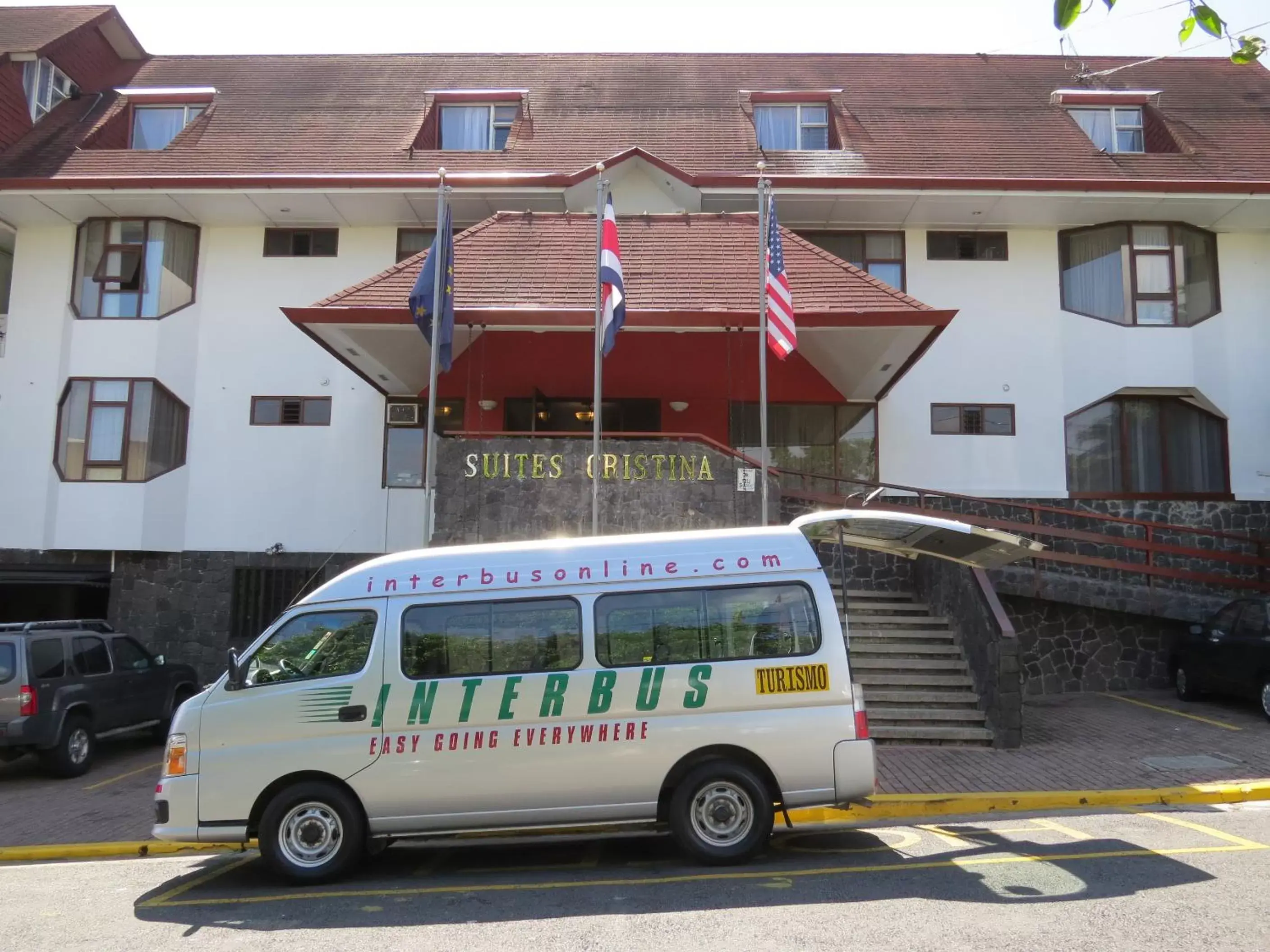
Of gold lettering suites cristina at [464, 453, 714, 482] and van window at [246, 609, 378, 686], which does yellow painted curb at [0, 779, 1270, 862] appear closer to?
van window at [246, 609, 378, 686]

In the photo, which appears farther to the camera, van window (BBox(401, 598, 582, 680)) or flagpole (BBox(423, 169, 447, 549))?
flagpole (BBox(423, 169, 447, 549))

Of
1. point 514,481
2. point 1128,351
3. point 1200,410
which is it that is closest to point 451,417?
point 514,481

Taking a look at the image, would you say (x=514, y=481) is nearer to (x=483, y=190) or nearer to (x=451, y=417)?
(x=451, y=417)

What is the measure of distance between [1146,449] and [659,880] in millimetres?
15060

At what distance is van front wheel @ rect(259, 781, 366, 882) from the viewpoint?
6859mm

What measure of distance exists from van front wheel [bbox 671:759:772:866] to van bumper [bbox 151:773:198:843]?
339 cm

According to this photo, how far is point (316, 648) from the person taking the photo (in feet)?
23.7

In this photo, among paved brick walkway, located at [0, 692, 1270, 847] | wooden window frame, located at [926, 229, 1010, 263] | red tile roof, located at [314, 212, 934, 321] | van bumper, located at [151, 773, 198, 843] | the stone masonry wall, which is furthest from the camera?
wooden window frame, located at [926, 229, 1010, 263]

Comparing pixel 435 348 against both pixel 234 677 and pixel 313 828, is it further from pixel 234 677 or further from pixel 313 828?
pixel 313 828

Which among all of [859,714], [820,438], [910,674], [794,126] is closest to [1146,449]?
[820,438]

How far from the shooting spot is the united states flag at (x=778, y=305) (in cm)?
1177

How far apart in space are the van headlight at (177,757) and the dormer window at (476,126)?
15813 mm

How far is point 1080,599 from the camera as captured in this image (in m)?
14.1

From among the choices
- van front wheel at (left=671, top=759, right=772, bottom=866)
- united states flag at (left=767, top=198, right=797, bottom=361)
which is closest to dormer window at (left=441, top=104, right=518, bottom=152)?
united states flag at (left=767, top=198, right=797, bottom=361)
